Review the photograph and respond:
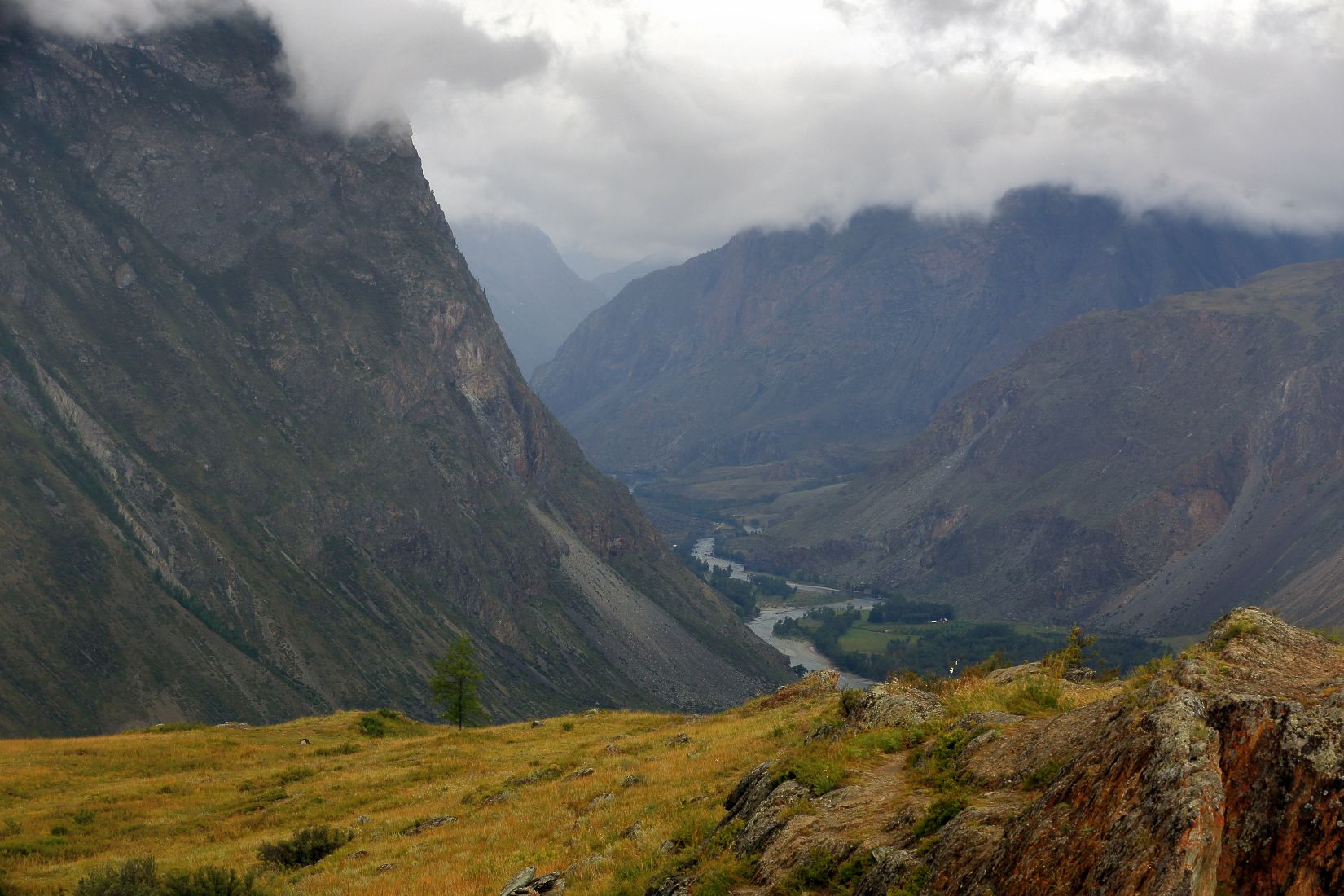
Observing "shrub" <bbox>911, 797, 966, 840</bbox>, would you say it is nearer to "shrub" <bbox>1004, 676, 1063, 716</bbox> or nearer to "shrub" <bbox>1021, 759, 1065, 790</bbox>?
"shrub" <bbox>1021, 759, 1065, 790</bbox>

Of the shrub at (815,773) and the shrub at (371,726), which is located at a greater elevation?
the shrub at (815,773)

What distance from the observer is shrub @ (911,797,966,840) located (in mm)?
14641

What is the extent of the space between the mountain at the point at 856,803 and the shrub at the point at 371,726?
44.3 feet

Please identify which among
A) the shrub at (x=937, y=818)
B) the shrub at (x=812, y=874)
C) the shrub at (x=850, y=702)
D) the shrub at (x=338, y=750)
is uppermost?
the shrub at (x=937, y=818)

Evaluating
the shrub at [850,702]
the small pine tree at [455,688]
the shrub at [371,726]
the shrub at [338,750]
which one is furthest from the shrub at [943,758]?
the small pine tree at [455,688]

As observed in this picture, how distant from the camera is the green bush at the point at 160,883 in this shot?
2119 cm

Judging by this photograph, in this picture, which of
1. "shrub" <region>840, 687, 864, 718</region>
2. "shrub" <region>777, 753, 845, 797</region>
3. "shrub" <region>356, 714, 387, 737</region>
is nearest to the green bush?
"shrub" <region>777, 753, 845, 797</region>

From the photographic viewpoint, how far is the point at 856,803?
17344 mm

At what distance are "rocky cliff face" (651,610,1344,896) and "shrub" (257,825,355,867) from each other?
1527 centimetres

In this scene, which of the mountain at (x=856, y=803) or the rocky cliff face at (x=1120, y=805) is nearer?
the rocky cliff face at (x=1120, y=805)

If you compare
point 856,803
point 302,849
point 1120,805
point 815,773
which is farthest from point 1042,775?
point 302,849

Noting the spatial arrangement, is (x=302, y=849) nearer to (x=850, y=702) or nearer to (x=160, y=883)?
(x=160, y=883)

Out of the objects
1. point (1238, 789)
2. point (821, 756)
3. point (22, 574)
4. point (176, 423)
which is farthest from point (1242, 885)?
point (176, 423)

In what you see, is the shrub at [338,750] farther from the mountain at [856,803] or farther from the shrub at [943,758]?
the shrub at [943,758]
